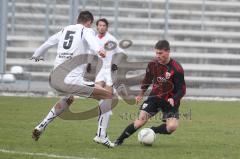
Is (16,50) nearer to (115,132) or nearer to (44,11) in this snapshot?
(44,11)

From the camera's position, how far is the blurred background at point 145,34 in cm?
2422

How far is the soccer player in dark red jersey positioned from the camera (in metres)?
10.9

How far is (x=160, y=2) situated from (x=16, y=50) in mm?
4887

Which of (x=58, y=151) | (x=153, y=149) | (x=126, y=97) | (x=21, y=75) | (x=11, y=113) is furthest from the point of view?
(x=21, y=75)

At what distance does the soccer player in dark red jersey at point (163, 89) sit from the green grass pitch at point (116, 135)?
307 mm

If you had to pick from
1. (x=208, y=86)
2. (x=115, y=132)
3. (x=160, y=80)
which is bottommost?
(x=208, y=86)

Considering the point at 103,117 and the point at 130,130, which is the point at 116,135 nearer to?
the point at 103,117

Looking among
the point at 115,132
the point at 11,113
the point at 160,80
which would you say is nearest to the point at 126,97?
the point at 11,113

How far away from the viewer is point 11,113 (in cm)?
1644

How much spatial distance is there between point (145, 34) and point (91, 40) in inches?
569

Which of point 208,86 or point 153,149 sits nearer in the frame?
point 153,149

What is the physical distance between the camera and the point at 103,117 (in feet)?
36.8

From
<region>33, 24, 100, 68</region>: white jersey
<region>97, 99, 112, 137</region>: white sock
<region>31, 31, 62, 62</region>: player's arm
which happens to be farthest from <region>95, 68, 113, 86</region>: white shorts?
<region>33, 24, 100, 68</region>: white jersey

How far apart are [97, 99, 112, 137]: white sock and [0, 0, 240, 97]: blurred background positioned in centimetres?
1262
